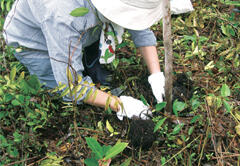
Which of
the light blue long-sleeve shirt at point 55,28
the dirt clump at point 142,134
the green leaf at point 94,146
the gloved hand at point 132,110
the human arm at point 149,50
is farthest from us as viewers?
the human arm at point 149,50

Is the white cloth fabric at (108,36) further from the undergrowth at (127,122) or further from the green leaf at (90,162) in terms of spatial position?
the green leaf at (90,162)

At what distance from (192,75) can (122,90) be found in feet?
2.03

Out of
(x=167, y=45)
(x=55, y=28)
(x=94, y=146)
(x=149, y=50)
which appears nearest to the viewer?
(x=94, y=146)

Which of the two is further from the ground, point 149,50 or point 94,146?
point 149,50

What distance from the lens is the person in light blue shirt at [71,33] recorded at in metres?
1.26

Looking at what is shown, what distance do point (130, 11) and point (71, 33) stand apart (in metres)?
0.41

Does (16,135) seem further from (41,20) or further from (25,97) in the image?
(41,20)

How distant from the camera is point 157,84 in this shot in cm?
180

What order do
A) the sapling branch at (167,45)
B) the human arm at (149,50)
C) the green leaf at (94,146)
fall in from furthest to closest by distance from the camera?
1. the human arm at (149,50)
2. the sapling branch at (167,45)
3. the green leaf at (94,146)

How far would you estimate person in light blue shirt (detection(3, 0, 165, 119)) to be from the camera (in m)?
1.26

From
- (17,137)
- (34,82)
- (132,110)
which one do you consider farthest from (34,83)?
(132,110)

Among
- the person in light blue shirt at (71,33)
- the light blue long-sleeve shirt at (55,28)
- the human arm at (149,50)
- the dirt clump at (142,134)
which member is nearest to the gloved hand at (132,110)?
the person in light blue shirt at (71,33)

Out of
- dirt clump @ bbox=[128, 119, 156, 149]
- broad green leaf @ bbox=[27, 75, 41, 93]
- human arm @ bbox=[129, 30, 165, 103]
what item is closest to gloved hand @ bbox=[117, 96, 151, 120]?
dirt clump @ bbox=[128, 119, 156, 149]

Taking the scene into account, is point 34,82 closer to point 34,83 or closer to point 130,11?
point 34,83
